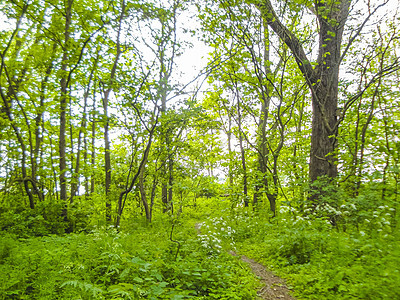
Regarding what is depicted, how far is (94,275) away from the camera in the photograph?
10.1 feet

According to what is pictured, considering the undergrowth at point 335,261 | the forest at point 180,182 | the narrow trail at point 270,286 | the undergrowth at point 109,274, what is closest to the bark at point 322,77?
the forest at point 180,182

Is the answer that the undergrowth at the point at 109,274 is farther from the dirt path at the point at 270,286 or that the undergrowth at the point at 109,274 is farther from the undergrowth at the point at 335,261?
the undergrowth at the point at 335,261

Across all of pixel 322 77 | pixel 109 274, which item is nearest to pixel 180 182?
pixel 109 274

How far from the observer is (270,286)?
11.8ft

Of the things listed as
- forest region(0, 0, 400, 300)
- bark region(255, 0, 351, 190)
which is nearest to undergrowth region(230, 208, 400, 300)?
forest region(0, 0, 400, 300)

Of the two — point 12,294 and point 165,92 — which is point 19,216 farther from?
point 165,92

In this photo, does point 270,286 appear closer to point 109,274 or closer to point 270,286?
point 270,286

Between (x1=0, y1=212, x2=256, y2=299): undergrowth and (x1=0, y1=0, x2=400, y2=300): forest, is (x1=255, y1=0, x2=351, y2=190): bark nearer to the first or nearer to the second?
(x1=0, y1=0, x2=400, y2=300): forest

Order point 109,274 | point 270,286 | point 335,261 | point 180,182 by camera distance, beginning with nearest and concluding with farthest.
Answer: point 109,274, point 335,261, point 270,286, point 180,182

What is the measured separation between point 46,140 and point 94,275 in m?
7.76

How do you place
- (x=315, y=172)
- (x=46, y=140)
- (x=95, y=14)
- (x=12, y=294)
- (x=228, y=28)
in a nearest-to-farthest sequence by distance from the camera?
(x=12, y=294) → (x=95, y=14) → (x=315, y=172) → (x=228, y=28) → (x=46, y=140)

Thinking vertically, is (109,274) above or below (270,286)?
above

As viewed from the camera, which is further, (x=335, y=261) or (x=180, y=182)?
(x=180, y=182)

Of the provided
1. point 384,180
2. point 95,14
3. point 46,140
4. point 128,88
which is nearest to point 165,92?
point 128,88
